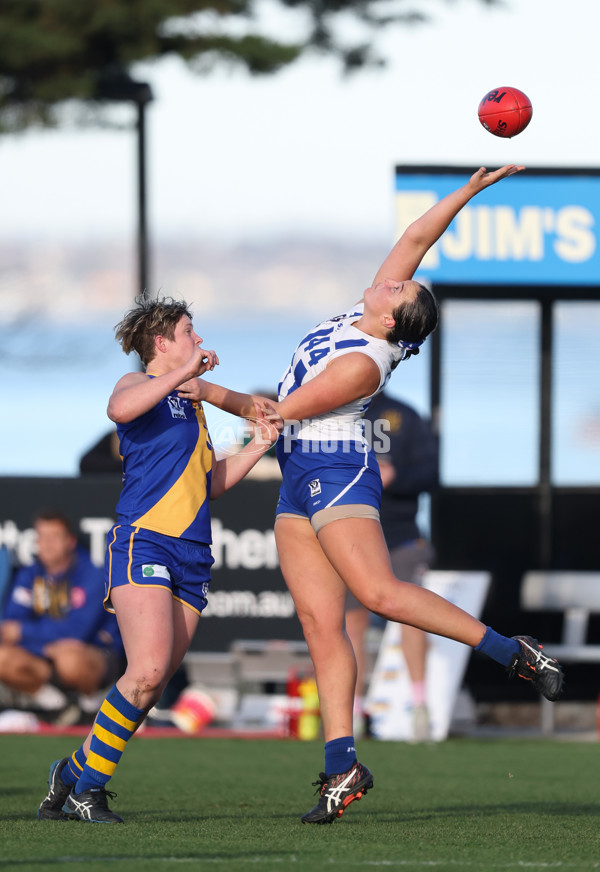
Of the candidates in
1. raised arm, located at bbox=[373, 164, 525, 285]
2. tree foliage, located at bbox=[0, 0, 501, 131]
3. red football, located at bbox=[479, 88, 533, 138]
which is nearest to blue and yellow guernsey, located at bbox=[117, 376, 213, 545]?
raised arm, located at bbox=[373, 164, 525, 285]

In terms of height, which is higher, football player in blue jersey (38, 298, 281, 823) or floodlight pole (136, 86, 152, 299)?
floodlight pole (136, 86, 152, 299)

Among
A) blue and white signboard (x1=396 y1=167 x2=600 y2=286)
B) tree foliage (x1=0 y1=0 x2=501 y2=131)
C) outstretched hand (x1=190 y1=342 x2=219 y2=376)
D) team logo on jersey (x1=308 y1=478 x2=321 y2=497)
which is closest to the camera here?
outstretched hand (x1=190 y1=342 x2=219 y2=376)

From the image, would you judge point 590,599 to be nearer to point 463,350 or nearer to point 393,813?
point 463,350

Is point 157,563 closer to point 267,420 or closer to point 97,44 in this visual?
point 267,420

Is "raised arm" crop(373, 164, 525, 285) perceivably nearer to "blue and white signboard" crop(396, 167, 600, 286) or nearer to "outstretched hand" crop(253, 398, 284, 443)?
"outstretched hand" crop(253, 398, 284, 443)

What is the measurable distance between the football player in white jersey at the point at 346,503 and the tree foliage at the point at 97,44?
36.6 ft

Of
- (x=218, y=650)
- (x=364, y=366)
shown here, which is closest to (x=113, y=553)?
(x=364, y=366)

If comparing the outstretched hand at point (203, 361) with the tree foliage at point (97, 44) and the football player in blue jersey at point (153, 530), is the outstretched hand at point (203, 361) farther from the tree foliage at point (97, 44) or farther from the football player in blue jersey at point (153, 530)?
the tree foliage at point (97, 44)

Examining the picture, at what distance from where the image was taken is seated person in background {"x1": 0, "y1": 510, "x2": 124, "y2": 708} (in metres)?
9.89

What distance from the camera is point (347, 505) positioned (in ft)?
17.7

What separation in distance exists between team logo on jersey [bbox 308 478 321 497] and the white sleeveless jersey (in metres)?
0.17

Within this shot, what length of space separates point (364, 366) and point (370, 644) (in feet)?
17.8

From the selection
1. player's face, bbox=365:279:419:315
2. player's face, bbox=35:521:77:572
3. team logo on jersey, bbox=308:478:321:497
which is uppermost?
player's face, bbox=365:279:419:315

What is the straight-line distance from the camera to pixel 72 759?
5430 millimetres
